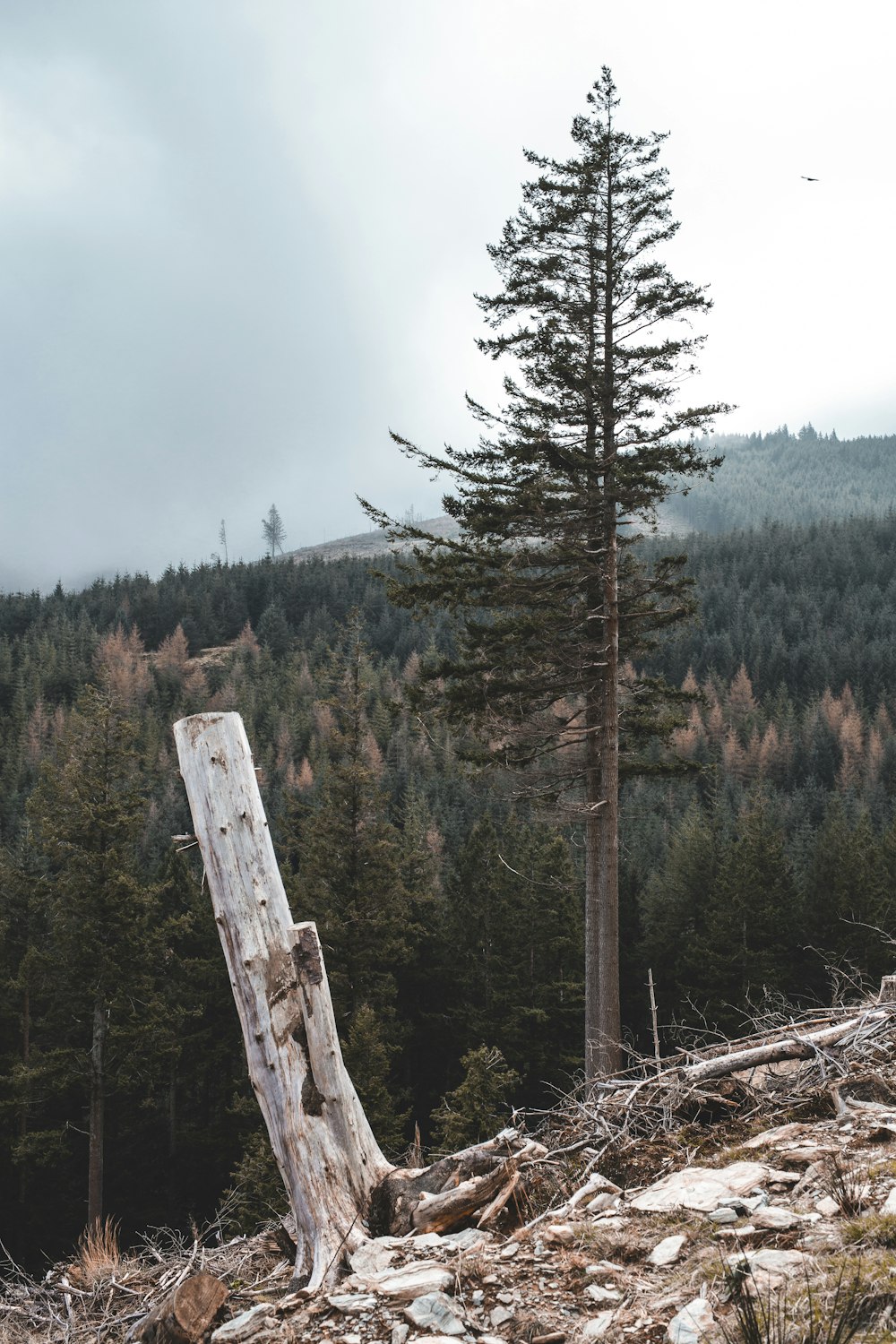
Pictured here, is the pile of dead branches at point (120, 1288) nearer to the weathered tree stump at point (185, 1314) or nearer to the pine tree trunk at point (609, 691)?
the weathered tree stump at point (185, 1314)

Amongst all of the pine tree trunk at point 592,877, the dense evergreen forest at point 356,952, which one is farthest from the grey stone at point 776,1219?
the pine tree trunk at point 592,877

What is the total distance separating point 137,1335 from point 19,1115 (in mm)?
22114

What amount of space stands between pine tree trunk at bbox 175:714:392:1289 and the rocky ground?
370 mm

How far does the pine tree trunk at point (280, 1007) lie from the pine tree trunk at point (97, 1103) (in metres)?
15.4

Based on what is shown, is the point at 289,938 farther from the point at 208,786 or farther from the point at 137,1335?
the point at 137,1335

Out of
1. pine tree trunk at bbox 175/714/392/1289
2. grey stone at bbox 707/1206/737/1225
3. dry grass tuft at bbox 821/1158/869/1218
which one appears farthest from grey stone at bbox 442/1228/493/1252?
dry grass tuft at bbox 821/1158/869/1218

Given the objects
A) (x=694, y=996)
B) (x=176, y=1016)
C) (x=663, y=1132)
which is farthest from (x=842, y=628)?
(x=663, y=1132)

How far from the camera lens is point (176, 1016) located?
20641mm

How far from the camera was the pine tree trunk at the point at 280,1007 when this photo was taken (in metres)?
3.97

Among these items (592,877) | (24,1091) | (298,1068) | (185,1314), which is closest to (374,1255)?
(185,1314)

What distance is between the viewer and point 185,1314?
3291mm

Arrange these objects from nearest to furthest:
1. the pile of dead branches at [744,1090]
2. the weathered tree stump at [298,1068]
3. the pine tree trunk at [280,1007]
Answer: the weathered tree stump at [298,1068], the pine tree trunk at [280,1007], the pile of dead branches at [744,1090]

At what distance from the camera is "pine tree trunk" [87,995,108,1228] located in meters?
16.5

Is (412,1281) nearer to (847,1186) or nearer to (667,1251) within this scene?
(667,1251)
